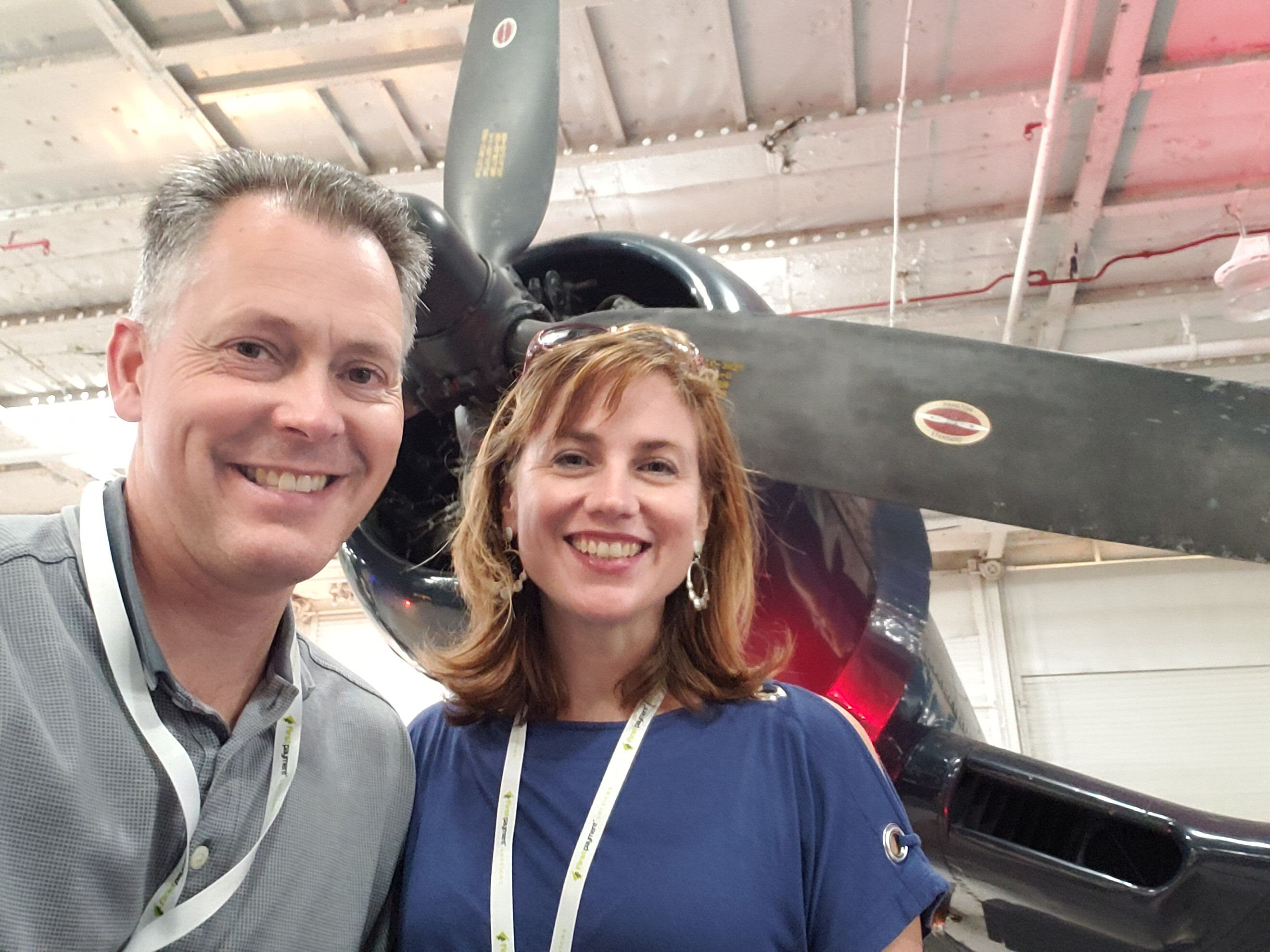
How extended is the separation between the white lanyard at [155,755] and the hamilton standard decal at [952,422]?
1374 millimetres

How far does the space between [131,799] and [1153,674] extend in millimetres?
10040

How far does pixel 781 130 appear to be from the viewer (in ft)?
16.9

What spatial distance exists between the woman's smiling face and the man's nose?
0.96ft

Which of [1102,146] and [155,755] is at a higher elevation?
[1102,146]

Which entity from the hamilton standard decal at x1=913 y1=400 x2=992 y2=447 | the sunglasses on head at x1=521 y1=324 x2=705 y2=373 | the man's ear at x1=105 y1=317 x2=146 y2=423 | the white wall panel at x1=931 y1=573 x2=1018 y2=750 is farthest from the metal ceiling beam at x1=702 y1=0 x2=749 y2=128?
the white wall panel at x1=931 y1=573 x2=1018 y2=750

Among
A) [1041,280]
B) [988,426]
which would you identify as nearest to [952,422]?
[988,426]

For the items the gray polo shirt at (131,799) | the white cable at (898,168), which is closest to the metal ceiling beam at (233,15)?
the white cable at (898,168)

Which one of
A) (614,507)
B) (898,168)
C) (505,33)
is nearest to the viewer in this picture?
(614,507)

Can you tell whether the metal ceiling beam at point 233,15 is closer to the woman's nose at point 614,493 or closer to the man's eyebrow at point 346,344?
the man's eyebrow at point 346,344

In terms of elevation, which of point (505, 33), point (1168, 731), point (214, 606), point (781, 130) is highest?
point (781, 130)

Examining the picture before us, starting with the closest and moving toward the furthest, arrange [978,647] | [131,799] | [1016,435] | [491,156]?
[131,799]
[1016,435]
[491,156]
[978,647]

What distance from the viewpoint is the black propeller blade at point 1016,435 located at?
167cm

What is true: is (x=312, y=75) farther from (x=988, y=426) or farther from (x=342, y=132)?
(x=988, y=426)

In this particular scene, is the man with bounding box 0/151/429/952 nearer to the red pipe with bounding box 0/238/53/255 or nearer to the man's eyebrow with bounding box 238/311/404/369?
the man's eyebrow with bounding box 238/311/404/369
